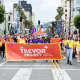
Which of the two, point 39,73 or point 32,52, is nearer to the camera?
point 39,73

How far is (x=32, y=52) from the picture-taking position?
16031mm

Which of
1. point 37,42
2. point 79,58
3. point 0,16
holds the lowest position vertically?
point 79,58

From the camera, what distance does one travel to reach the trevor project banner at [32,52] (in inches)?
628

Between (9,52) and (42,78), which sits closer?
(42,78)

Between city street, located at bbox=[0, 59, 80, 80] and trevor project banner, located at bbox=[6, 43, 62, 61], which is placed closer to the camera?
city street, located at bbox=[0, 59, 80, 80]

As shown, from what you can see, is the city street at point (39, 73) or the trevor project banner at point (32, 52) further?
the trevor project banner at point (32, 52)

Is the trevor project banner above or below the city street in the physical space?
above

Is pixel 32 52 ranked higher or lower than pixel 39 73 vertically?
higher

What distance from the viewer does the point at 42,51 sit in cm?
1606

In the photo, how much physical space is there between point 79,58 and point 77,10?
58.0 m

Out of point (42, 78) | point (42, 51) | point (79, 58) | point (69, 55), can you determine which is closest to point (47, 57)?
point (42, 51)

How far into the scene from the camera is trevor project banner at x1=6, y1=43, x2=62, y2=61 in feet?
52.3

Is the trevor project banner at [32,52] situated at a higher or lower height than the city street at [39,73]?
higher

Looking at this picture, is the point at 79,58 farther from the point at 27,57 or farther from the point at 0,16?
the point at 0,16
